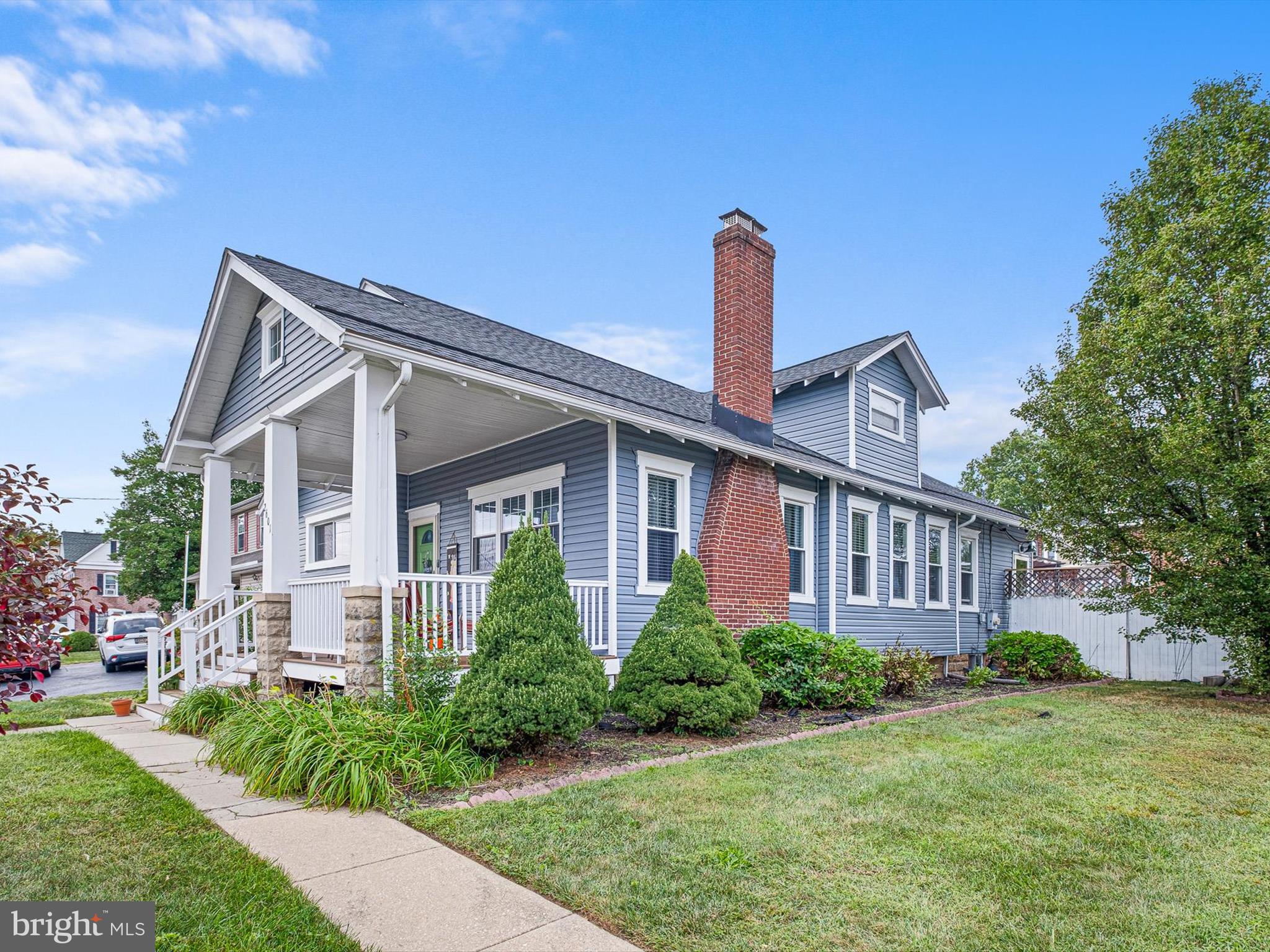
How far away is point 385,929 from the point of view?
318 centimetres

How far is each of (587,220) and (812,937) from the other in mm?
15098

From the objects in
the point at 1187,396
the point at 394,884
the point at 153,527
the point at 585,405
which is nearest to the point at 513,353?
the point at 585,405

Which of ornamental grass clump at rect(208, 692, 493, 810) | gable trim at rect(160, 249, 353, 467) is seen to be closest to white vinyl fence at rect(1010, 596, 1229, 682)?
ornamental grass clump at rect(208, 692, 493, 810)

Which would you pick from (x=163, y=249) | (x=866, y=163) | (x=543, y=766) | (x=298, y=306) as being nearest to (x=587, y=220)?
(x=866, y=163)

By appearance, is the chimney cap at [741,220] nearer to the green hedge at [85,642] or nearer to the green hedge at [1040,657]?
the green hedge at [1040,657]

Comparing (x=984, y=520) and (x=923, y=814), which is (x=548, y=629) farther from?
(x=984, y=520)

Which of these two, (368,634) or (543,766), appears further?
(368,634)

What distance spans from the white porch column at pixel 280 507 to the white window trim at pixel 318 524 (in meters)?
5.53

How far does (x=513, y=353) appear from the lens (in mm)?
10000

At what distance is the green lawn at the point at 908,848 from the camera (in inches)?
126

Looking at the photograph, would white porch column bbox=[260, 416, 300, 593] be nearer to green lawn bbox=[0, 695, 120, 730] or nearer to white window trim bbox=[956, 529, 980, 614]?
green lawn bbox=[0, 695, 120, 730]

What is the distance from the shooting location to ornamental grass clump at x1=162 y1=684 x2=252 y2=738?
8.56 m

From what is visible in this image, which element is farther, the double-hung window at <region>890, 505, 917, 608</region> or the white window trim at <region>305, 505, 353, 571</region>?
the white window trim at <region>305, 505, 353, 571</region>

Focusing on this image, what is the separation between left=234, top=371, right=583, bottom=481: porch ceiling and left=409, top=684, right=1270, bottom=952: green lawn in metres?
4.66
